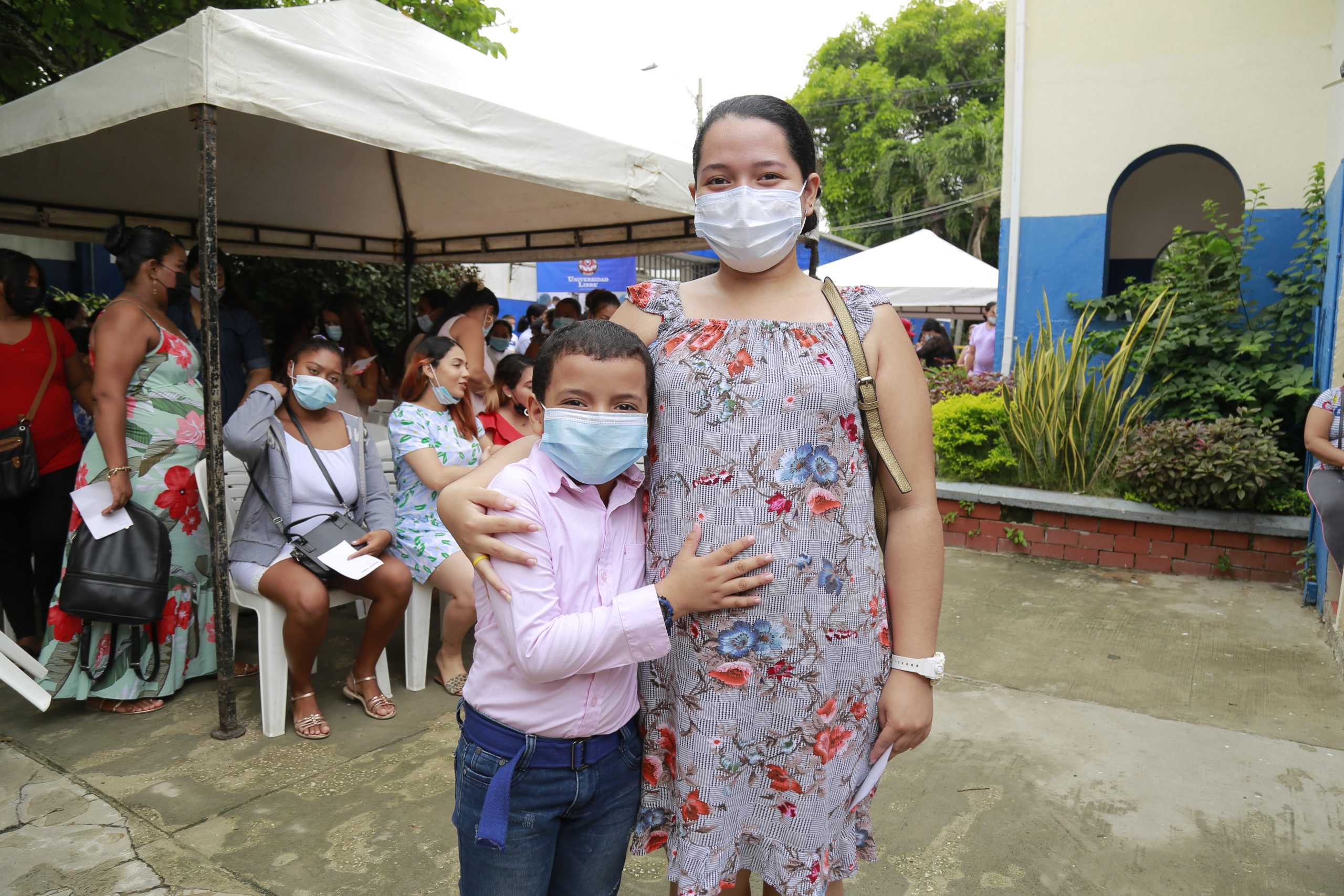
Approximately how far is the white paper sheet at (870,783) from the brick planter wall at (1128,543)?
3781 mm

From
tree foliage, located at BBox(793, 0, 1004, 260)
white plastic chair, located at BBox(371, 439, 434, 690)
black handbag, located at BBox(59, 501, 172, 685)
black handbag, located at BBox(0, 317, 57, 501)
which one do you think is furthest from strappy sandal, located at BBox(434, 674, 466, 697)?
tree foliage, located at BBox(793, 0, 1004, 260)

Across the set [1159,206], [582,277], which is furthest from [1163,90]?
[582,277]

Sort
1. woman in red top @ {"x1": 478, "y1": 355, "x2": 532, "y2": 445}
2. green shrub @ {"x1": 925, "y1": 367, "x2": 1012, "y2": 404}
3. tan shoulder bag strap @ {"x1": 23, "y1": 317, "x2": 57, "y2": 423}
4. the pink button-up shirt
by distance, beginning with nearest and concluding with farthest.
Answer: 1. the pink button-up shirt
2. tan shoulder bag strap @ {"x1": 23, "y1": 317, "x2": 57, "y2": 423}
3. woman in red top @ {"x1": 478, "y1": 355, "x2": 532, "y2": 445}
4. green shrub @ {"x1": 925, "y1": 367, "x2": 1012, "y2": 404}

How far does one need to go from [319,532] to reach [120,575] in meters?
0.72

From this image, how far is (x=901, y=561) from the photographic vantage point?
5.41 feet

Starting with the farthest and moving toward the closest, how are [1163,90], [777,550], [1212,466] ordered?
[1163,90], [1212,466], [777,550]

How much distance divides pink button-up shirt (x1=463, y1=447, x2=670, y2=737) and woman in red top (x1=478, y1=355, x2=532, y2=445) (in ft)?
9.17

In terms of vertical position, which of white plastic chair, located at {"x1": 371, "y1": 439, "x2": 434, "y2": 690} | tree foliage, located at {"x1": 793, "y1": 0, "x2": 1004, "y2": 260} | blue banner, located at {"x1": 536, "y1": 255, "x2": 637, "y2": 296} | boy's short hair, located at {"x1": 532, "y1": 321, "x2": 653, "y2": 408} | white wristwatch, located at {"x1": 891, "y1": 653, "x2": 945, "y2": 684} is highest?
tree foliage, located at {"x1": 793, "y1": 0, "x2": 1004, "y2": 260}

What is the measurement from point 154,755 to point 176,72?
7.85 ft

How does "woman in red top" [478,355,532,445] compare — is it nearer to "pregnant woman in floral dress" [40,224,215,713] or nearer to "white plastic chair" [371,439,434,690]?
"white plastic chair" [371,439,434,690]

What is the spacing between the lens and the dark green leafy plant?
580 centimetres

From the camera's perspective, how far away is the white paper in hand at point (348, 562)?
3500mm

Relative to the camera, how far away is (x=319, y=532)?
3.57 metres

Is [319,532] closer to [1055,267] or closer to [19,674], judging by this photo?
[19,674]
